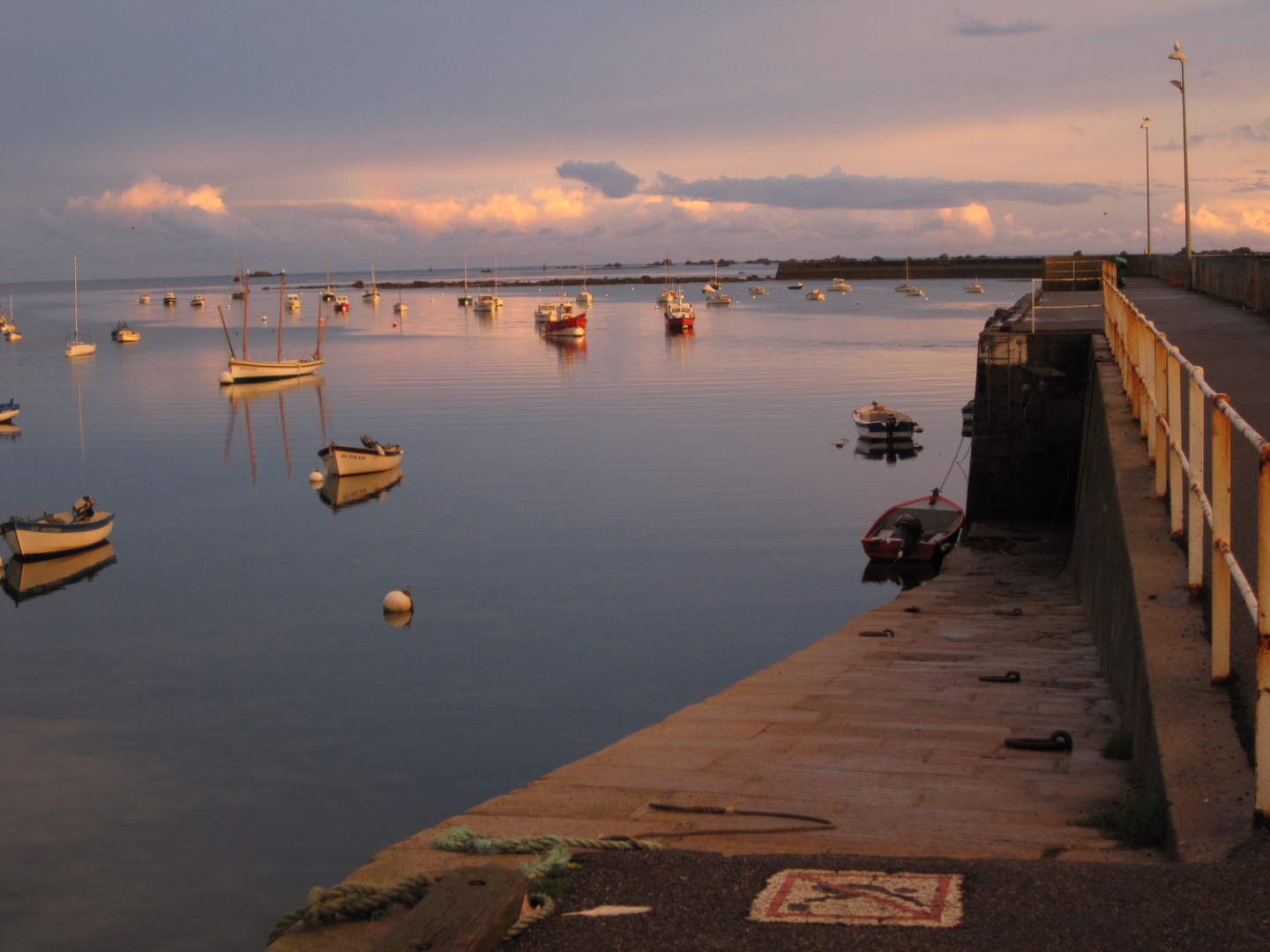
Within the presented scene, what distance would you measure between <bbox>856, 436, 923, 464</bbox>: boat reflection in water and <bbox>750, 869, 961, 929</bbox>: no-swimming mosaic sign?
36918 millimetres

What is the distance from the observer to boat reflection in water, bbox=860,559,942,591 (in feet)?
82.4

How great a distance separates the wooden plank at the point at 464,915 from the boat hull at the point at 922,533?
21697 mm

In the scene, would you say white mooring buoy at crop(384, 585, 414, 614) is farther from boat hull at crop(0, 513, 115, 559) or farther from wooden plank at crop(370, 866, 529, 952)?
wooden plank at crop(370, 866, 529, 952)

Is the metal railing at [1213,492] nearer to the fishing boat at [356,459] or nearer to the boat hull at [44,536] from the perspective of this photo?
the boat hull at [44,536]

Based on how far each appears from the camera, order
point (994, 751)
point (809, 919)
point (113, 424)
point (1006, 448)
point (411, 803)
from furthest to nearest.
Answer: point (113, 424)
point (1006, 448)
point (411, 803)
point (994, 751)
point (809, 919)

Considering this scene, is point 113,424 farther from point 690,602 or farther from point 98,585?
point 690,602

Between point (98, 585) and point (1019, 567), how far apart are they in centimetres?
2006

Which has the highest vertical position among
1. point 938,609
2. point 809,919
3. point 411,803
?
point 809,919

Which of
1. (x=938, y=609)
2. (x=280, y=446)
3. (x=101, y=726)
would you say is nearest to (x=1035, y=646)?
(x=938, y=609)

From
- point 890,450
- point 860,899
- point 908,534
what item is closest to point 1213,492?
point 860,899

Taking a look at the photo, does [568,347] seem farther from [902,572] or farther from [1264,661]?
[1264,661]

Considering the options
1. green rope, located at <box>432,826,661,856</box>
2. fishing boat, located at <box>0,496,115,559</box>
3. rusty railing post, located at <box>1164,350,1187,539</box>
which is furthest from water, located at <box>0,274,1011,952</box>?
rusty railing post, located at <box>1164,350,1187,539</box>

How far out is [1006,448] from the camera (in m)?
23.0

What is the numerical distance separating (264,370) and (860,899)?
72.4 meters
